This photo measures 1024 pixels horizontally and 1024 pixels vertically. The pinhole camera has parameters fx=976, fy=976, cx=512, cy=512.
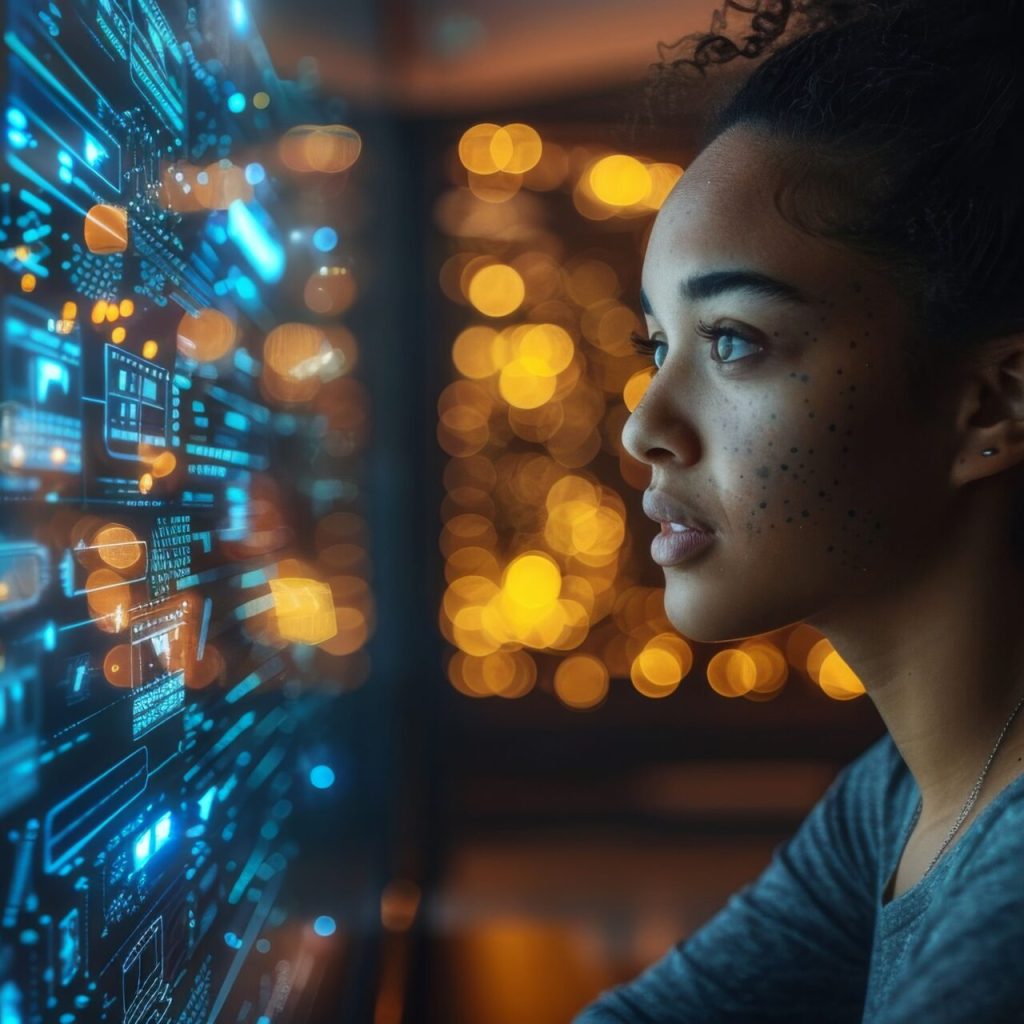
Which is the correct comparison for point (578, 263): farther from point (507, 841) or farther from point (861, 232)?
point (861, 232)

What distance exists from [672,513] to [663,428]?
0.06 meters

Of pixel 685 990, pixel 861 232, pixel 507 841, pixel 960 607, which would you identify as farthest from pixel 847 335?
pixel 507 841

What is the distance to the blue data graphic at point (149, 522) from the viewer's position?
41cm

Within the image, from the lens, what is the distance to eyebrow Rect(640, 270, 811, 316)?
684mm

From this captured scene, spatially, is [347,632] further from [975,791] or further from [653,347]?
[975,791]

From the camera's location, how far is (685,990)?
2.80ft

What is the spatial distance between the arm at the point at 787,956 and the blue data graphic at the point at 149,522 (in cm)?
36

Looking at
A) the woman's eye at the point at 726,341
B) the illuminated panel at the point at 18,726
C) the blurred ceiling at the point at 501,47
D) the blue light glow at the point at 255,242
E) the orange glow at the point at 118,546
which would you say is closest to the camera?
the illuminated panel at the point at 18,726

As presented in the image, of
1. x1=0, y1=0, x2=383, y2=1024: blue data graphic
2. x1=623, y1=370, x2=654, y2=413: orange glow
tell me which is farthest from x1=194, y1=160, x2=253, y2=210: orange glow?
x1=623, y1=370, x2=654, y2=413: orange glow

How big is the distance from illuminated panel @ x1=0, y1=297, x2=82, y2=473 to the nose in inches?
15.2

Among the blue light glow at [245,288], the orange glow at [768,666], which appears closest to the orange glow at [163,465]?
the blue light glow at [245,288]

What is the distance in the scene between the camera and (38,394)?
1.37ft

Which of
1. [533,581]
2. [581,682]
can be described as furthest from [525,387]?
[581,682]

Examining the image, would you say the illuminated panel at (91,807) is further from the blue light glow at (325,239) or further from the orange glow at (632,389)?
the orange glow at (632,389)
